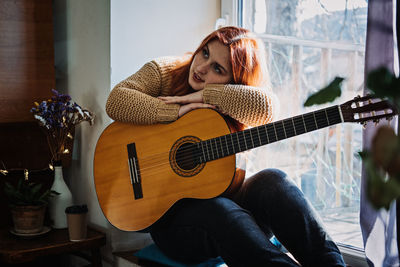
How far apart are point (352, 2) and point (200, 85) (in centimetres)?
58

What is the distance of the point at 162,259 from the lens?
1.42 m

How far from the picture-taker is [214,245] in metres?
1.23

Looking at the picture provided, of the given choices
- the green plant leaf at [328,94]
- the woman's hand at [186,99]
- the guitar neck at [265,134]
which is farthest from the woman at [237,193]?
the green plant leaf at [328,94]

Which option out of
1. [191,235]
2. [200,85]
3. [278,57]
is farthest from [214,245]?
[278,57]

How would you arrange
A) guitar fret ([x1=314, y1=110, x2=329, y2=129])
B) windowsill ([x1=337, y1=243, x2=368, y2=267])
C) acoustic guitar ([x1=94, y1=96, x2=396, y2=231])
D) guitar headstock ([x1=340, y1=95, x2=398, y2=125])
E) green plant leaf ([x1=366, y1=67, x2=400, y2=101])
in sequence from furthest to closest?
windowsill ([x1=337, y1=243, x2=368, y2=267]) → acoustic guitar ([x1=94, y1=96, x2=396, y2=231]) → guitar fret ([x1=314, y1=110, x2=329, y2=129]) → guitar headstock ([x1=340, y1=95, x2=398, y2=125]) → green plant leaf ([x1=366, y1=67, x2=400, y2=101])

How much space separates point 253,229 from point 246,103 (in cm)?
39

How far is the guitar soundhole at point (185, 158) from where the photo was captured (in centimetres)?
131

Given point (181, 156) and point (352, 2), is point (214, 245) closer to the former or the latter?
point (181, 156)

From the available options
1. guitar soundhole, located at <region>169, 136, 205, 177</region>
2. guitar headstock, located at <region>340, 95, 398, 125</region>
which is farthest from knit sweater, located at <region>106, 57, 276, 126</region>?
guitar headstock, located at <region>340, 95, 398, 125</region>

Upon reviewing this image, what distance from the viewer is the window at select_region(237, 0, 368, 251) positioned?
1436mm

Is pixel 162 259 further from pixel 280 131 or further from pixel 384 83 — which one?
pixel 384 83

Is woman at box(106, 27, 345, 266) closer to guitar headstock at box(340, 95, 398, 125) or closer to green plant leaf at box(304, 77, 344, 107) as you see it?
guitar headstock at box(340, 95, 398, 125)

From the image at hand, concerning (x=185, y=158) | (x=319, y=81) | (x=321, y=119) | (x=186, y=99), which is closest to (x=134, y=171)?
(x=185, y=158)

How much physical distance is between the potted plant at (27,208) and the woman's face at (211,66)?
27.7 inches
